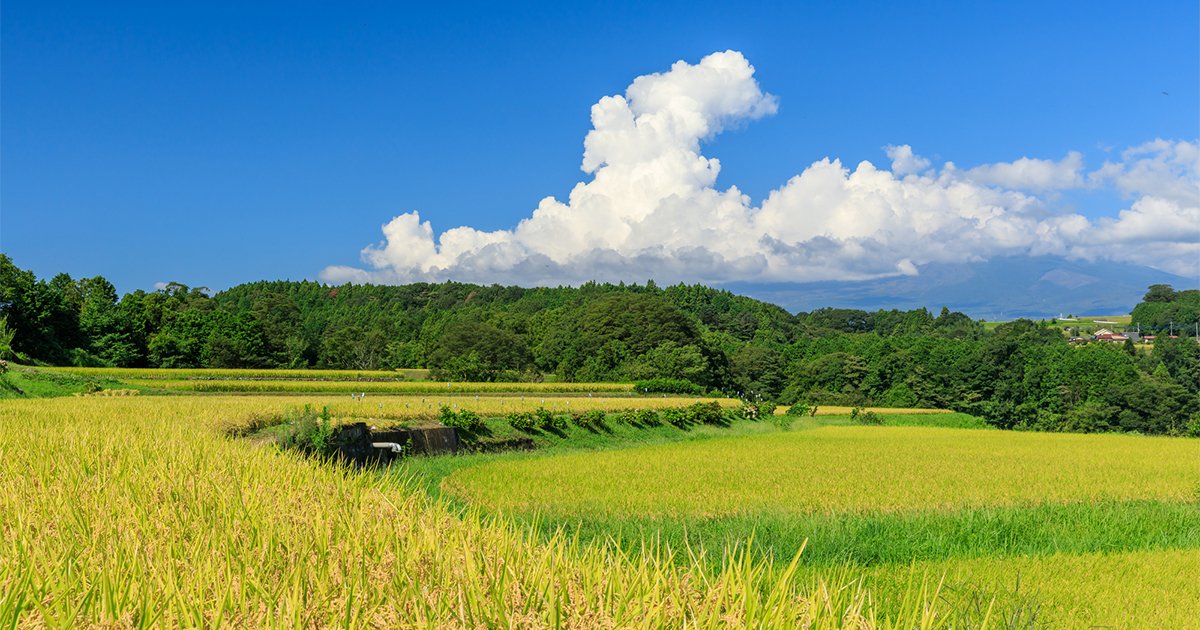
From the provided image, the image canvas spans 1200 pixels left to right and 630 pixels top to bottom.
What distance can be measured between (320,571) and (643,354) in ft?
239

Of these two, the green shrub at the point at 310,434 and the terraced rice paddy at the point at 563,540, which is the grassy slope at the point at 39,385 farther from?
the green shrub at the point at 310,434

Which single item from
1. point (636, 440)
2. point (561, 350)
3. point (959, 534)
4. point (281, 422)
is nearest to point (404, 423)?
point (281, 422)

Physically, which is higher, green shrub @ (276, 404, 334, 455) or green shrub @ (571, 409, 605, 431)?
green shrub @ (276, 404, 334, 455)

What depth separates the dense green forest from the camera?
60406 millimetres

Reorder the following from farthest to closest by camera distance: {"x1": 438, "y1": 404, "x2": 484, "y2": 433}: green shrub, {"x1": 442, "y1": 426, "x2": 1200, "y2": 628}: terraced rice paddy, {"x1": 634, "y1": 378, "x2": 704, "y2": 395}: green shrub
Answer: {"x1": 634, "y1": 378, "x2": 704, "y2": 395}: green shrub
{"x1": 438, "y1": 404, "x2": 484, "y2": 433}: green shrub
{"x1": 442, "y1": 426, "x2": 1200, "y2": 628}: terraced rice paddy

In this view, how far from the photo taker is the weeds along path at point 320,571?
10.9ft

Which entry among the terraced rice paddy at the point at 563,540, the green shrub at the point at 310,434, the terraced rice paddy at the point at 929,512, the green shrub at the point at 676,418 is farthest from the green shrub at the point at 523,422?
the green shrub at the point at 310,434

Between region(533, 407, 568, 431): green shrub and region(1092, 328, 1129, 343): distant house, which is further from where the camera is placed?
region(1092, 328, 1129, 343): distant house

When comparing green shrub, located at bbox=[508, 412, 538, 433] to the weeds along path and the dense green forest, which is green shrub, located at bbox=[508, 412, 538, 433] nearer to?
the weeds along path

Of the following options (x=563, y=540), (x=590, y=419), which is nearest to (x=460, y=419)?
(x=590, y=419)

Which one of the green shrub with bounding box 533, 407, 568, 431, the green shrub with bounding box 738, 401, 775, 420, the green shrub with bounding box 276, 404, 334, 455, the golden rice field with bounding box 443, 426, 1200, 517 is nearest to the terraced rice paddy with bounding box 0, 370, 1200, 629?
the golden rice field with bounding box 443, 426, 1200, 517

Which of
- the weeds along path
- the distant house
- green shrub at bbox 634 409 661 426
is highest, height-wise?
the distant house

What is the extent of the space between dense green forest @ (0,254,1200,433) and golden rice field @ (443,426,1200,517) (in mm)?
38007

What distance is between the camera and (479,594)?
3398mm
